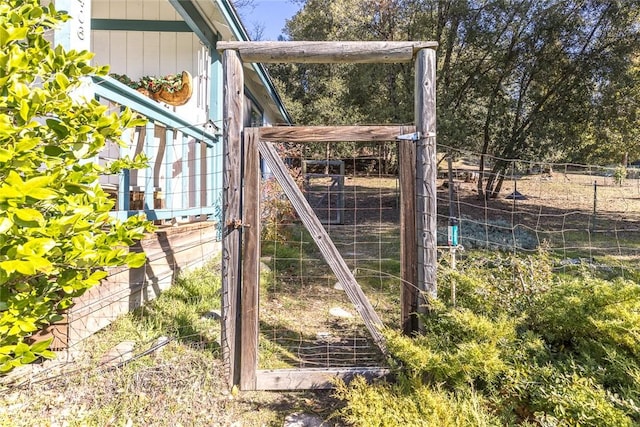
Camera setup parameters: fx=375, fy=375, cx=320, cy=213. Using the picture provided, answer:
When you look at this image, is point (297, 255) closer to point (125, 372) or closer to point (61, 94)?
point (125, 372)

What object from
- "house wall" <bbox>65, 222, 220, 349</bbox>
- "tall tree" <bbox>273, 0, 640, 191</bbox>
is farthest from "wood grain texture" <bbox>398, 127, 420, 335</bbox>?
"tall tree" <bbox>273, 0, 640, 191</bbox>

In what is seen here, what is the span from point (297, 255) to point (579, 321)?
4.00m

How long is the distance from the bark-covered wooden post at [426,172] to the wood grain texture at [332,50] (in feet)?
0.34

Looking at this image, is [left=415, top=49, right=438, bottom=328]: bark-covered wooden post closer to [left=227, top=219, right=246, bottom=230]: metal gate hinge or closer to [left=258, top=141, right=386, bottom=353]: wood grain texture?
[left=258, top=141, right=386, bottom=353]: wood grain texture

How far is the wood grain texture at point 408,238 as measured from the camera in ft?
8.17

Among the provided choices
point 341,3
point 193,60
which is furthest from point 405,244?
point 341,3

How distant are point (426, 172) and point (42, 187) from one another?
2.04 metres

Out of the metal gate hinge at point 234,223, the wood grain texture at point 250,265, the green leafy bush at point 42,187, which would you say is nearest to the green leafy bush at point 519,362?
the wood grain texture at point 250,265

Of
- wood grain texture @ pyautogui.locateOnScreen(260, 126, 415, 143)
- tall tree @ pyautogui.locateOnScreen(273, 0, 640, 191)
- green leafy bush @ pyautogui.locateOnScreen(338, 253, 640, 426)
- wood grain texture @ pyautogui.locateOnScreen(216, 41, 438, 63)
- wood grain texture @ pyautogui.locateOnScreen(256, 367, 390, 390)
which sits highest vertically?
tall tree @ pyautogui.locateOnScreen(273, 0, 640, 191)

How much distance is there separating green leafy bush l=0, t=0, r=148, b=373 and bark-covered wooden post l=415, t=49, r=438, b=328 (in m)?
1.68

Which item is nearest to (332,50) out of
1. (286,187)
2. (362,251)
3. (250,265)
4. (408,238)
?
(286,187)

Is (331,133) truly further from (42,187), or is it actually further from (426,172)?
→ (42,187)

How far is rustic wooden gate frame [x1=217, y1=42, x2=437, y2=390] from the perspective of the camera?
7.95 feet

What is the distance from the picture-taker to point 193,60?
214 inches
